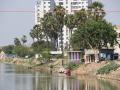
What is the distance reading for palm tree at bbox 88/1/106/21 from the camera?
11100cm

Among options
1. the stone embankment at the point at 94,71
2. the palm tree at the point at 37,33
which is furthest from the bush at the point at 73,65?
Result: the palm tree at the point at 37,33

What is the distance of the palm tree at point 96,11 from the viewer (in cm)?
11100

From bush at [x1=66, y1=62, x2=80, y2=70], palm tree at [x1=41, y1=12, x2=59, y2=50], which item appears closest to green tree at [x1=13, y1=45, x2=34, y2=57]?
palm tree at [x1=41, y1=12, x2=59, y2=50]

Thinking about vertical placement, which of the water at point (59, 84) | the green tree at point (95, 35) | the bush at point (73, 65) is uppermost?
the green tree at point (95, 35)

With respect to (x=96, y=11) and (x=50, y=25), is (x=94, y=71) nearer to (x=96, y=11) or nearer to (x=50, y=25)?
(x=96, y=11)

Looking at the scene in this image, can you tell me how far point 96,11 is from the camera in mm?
111938

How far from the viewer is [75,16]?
11731 centimetres

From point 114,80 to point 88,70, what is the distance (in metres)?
18.4

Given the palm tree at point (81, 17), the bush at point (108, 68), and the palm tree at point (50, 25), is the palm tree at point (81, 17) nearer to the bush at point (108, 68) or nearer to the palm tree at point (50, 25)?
the palm tree at point (50, 25)

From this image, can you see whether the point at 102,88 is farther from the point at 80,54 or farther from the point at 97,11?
the point at 80,54

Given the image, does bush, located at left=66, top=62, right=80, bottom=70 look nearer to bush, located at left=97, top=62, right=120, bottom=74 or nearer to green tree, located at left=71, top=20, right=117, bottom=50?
green tree, located at left=71, top=20, right=117, bottom=50

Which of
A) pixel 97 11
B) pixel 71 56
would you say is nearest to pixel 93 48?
pixel 97 11

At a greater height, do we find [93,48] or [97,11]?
[97,11]

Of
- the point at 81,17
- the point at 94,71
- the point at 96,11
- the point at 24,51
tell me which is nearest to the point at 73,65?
the point at 94,71
